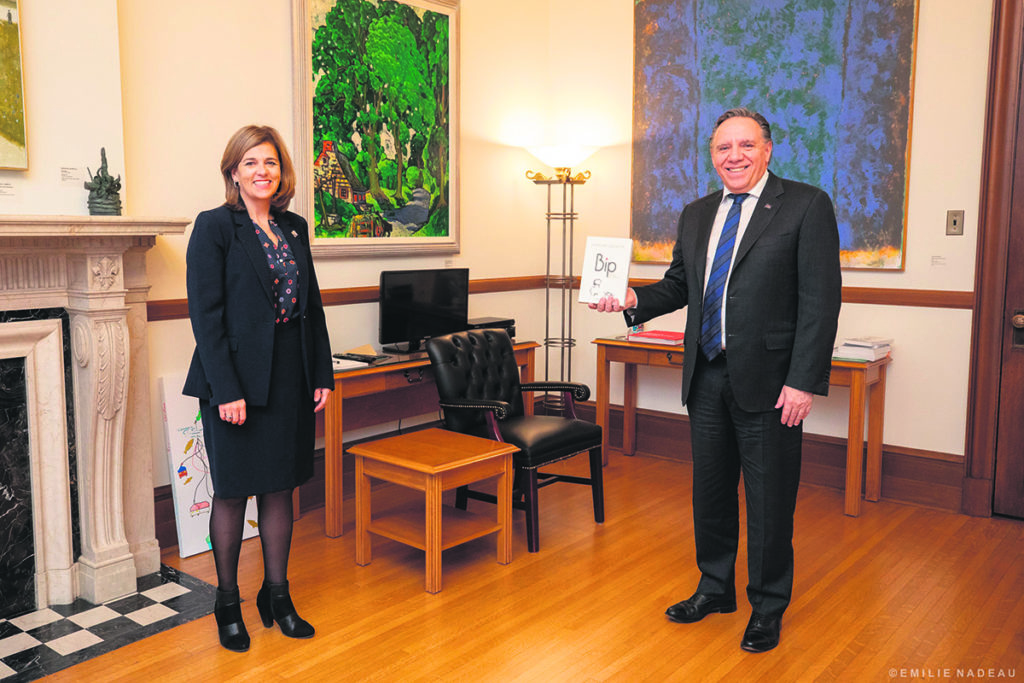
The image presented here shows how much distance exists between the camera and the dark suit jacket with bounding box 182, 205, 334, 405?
2.74 m

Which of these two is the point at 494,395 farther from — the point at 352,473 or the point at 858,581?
the point at 858,581

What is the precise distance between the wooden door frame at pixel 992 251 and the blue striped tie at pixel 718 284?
195cm

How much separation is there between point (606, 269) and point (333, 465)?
1.72 m

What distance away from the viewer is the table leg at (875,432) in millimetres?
4434

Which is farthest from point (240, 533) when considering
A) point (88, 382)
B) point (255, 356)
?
point (88, 382)

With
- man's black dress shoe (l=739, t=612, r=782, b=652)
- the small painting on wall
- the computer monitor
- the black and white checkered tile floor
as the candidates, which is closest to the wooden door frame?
→ man's black dress shoe (l=739, t=612, r=782, b=652)

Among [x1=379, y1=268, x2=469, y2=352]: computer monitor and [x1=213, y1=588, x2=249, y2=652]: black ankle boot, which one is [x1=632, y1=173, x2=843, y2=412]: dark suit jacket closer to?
[x1=213, y1=588, x2=249, y2=652]: black ankle boot

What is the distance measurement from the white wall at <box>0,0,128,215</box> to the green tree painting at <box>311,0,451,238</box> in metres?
1.13

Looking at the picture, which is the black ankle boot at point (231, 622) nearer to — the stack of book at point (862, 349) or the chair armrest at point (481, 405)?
the chair armrest at point (481, 405)

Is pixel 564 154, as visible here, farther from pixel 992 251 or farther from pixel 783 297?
pixel 783 297

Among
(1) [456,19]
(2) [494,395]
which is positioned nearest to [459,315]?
(2) [494,395]

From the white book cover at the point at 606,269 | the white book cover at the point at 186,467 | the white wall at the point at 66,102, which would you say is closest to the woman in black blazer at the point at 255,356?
the white wall at the point at 66,102

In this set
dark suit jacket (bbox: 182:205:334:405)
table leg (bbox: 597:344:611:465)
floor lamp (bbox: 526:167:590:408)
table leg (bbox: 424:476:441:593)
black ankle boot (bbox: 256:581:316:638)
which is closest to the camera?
dark suit jacket (bbox: 182:205:334:405)

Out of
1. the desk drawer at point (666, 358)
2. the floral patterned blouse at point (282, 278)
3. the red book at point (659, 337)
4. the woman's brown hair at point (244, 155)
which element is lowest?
the desk drawer at point (666, 358)
